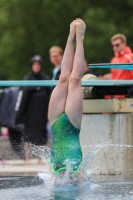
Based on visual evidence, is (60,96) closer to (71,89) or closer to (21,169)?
(71,89)

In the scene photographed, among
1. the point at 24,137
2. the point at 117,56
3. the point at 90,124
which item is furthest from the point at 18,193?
the point at 24,137

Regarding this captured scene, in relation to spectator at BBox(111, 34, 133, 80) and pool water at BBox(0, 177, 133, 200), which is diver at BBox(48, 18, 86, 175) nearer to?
pool water at BBox(0, 177, 133, 200)

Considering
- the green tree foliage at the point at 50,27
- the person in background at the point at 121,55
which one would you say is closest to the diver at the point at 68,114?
the person in background at the point at 121,55

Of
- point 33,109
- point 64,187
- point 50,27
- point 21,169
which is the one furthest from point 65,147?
point 50,27

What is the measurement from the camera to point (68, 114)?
8047 millimetres

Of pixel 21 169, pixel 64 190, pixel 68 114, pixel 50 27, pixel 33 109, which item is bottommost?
pixel 64 190

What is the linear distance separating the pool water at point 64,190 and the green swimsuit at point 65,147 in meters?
0.22

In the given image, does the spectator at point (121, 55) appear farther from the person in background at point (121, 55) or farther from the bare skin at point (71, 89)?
the bare skin at point (71, 89)

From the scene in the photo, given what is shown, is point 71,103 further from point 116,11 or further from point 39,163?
point 116,11

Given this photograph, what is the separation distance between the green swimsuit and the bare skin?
2.5 inches

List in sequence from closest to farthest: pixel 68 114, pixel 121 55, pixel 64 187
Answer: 1. pixel 64 187
2. pixel 68 114
3. pixel 121 55

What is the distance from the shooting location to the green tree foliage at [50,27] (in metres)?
19.8

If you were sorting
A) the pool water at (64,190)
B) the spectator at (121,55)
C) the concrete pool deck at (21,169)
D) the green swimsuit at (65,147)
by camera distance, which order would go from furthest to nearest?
the spectator at (121,55), the concrete pool deck at (21,169), the green swimsuit at (65,147), the pool water at (64,190)

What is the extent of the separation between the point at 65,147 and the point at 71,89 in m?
0.60
